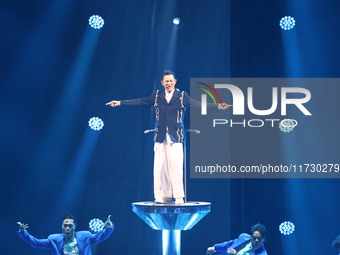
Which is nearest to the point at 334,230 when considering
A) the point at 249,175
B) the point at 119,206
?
the point at 249,175

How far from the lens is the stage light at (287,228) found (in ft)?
35.3

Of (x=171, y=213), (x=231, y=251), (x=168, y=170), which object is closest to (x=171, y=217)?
(x=171, y=213)

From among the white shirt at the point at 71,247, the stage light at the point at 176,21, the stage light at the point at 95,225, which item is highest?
the stage light at the point at 176,21

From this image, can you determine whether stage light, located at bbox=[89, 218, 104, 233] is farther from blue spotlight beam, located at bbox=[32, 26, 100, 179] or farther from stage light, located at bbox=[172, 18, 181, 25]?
stage light, located at bbox=[172, 18, 181, 25]

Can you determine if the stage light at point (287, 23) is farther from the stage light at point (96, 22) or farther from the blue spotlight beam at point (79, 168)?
the blue spotlight beam at point (79, 168)

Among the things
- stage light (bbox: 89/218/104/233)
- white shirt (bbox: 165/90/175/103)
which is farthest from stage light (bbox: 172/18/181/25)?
stage light (bbox: 89/218/104/233)

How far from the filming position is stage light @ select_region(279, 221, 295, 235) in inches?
424

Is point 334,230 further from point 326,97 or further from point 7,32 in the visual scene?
point 7,32

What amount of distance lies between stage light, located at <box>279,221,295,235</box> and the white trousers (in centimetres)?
194

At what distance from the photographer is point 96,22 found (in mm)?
10914

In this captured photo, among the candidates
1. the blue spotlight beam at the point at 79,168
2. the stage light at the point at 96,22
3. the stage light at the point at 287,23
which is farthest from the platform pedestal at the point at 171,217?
the stage light at the point at 287,23

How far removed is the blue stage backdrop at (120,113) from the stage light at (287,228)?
0.06 m

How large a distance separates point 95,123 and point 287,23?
2.93m

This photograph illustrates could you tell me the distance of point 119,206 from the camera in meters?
10.9
